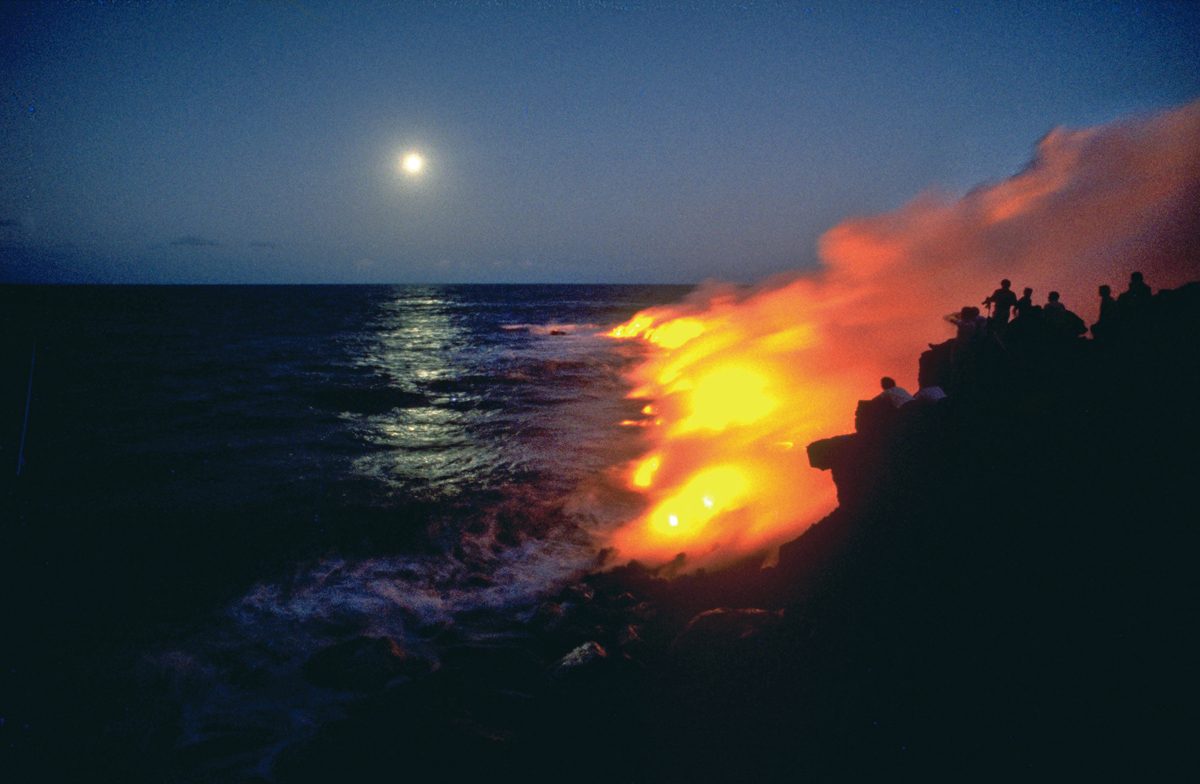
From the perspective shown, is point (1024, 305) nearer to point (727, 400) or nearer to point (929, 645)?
point (929, 645)

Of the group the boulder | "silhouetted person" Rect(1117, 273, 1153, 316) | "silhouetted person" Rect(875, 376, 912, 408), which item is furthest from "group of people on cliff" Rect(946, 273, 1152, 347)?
the boulder

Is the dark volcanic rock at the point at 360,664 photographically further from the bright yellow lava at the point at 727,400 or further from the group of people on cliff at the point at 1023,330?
the bright yellow lava at the point at 727,400

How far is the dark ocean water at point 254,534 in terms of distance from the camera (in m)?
8.16

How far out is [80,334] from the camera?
56125 mm

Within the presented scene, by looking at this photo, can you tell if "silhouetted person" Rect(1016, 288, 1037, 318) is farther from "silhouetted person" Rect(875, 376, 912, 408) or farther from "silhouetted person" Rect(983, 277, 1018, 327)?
"silhouetted person" Rect(875, 376, 912, 408)

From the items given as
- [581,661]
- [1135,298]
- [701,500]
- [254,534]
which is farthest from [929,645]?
[254,534]

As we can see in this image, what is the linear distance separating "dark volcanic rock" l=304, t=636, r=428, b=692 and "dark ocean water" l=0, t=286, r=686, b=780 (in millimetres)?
285

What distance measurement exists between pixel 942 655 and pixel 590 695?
4098 millimetres

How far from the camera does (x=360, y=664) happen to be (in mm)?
8258

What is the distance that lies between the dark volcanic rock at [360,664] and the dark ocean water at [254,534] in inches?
11.2

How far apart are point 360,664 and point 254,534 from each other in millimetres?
7007

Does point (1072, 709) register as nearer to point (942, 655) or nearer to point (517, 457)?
point (942, 655)

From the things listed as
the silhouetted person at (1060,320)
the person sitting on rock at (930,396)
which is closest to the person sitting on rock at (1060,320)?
the silhouetted person at (1060,320)

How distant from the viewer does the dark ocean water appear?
8.16 meters
